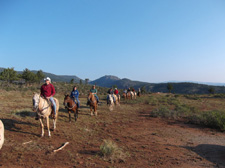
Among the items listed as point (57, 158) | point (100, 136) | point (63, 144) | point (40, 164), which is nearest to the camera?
point (40, 164)

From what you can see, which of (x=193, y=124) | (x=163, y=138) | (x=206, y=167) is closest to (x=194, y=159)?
(x=206, y=167)

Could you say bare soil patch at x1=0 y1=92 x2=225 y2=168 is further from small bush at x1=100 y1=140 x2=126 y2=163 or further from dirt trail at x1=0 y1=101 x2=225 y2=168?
small bush at x1=100 y1=140 x2=126 y2=163

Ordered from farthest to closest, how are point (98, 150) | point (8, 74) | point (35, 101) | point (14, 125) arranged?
point (8, 74) → point (14, 125) → point (35, 101) → point (98, 150)

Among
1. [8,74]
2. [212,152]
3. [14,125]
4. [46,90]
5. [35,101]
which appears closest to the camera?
[35,101]

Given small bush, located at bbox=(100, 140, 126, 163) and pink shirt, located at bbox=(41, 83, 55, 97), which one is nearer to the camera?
small bush, located at bbox=(100, 140, 126, 163)

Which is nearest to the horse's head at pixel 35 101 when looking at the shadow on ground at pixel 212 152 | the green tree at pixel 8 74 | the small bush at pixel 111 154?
the small bush at pixel 111 154

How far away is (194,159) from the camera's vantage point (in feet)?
17.4

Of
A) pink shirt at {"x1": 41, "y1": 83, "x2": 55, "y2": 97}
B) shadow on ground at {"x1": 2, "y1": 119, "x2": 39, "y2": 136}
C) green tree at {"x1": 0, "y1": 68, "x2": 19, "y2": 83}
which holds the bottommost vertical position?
shadow on ground at {"x1": 2, "y1": 119, "x2": 39, "y2": 136}

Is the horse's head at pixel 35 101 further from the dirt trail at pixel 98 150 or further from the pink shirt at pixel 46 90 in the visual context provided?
the dirt trail at pixel 98 150

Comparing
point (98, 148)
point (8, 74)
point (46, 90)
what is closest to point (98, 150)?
point (98, 148)

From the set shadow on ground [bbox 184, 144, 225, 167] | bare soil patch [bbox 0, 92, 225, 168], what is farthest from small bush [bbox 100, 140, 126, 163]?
shadow on ground [bbox 184, 144, 225, 167]

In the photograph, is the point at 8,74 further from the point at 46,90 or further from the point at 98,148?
the point at 98,148

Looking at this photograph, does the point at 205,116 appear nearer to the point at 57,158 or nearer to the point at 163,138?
the point at 163,138

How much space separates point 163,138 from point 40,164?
622 cm
